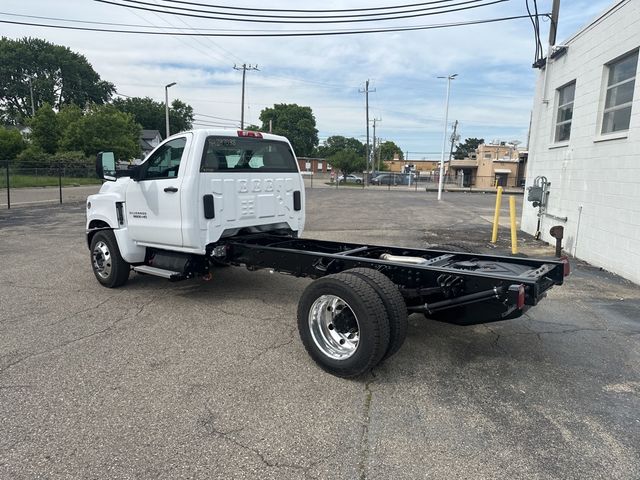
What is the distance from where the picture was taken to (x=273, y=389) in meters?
3.64

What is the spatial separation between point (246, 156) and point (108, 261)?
8.45ft

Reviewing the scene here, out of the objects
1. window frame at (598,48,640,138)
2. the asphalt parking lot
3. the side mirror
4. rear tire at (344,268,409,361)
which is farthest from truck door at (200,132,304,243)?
window frame at (598,48,640,138)

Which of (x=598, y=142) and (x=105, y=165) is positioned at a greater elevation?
(x=598, y=142)

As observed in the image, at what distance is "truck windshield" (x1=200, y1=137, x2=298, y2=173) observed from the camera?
17.9 ft

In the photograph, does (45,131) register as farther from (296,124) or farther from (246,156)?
(296,124)

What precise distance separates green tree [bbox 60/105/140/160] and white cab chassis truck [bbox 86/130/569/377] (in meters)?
38.0

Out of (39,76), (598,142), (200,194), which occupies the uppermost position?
(39,76)

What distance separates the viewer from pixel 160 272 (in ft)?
18.9

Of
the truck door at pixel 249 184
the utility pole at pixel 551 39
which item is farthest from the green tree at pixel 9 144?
the utility pole at pixel 551 39

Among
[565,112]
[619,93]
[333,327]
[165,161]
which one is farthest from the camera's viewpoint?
[565,112]

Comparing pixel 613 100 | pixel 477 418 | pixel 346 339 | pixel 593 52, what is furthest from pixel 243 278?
pixel 593 52

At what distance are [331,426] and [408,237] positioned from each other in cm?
944

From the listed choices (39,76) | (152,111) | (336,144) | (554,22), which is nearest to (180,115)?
(152,111)

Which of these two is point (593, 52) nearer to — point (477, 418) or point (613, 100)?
point (613, 100)
